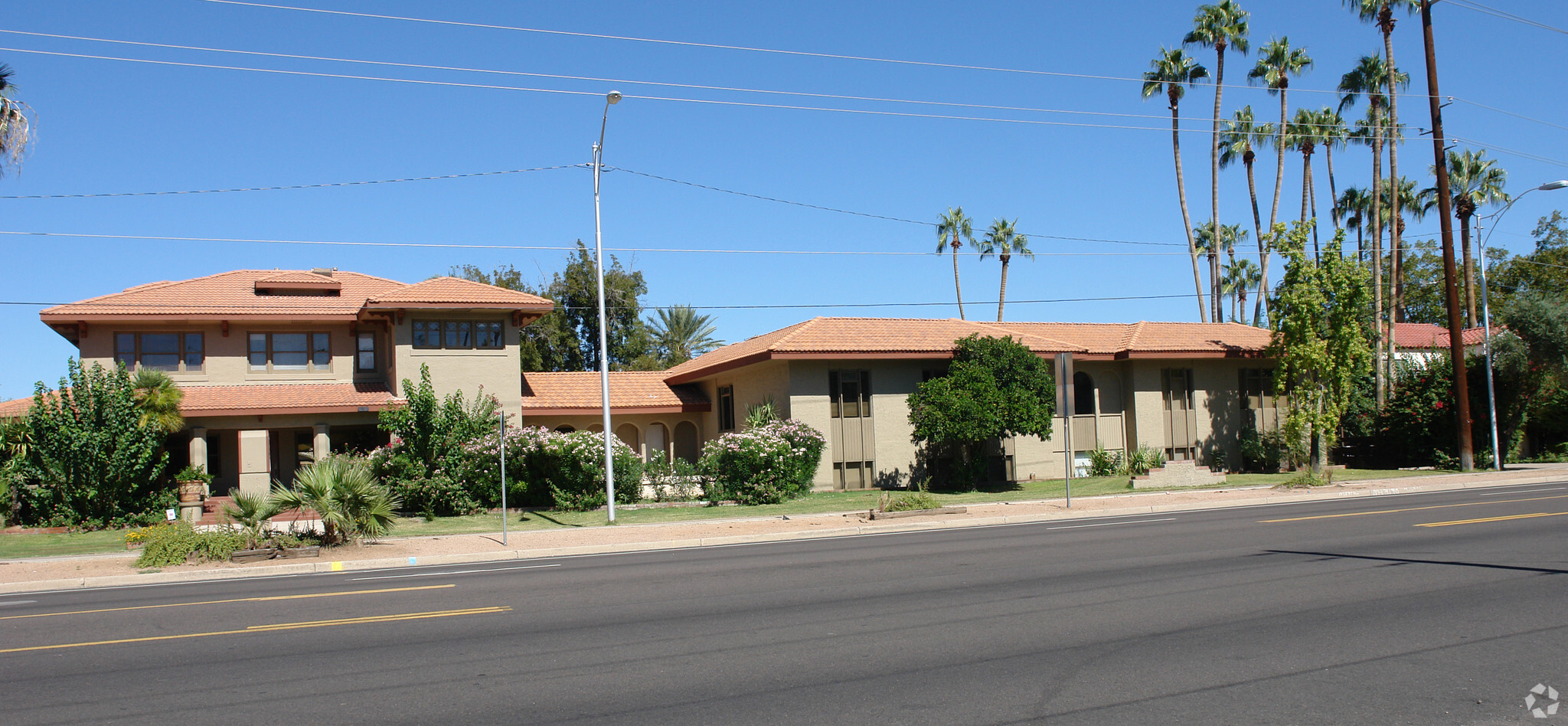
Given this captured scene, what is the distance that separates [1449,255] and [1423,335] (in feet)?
87.7

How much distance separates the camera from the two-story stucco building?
27750 mm

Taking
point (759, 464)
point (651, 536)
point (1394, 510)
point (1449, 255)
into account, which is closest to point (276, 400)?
point (759, 464)

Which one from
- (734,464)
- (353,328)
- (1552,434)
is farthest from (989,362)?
(1552,434)

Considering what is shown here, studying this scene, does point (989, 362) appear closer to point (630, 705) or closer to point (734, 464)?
point (734, 464)

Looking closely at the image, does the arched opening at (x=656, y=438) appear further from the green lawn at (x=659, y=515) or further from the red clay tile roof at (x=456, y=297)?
the green lawn at (x=659, y=515)

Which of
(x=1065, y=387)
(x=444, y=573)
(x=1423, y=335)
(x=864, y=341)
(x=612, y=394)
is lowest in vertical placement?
(x=444, y=573)

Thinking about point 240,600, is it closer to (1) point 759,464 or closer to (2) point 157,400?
(1) point 759,464

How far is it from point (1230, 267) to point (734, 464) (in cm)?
5359

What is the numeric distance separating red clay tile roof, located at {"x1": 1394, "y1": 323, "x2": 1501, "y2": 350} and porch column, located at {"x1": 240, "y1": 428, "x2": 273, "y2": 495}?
157ft

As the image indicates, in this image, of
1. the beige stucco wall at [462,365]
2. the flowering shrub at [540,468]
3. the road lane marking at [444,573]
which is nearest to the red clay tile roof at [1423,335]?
the flowering shrub at [540,468]

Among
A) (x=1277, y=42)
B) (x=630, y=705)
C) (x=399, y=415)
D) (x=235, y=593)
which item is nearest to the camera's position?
(x=630, y=705)

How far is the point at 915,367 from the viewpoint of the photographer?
3127 centimetres

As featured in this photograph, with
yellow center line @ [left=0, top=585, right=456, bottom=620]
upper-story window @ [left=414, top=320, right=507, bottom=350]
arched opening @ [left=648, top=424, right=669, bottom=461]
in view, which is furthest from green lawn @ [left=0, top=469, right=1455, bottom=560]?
arched opening @ [left=648, top=424, right=669, bottom=461]

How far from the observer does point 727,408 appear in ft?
115
